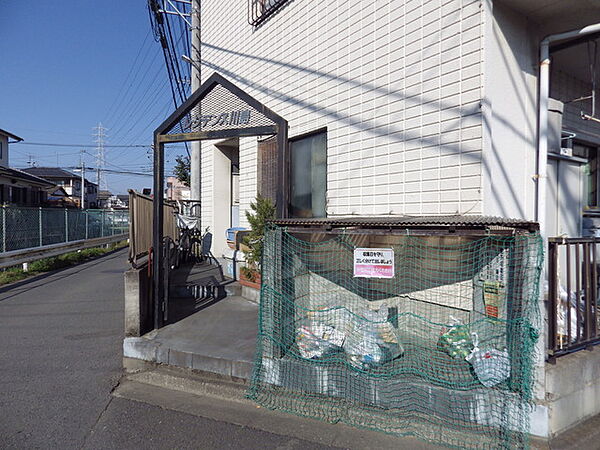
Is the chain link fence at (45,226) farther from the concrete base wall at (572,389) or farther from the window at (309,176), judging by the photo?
the concrete base wall at (572,389)

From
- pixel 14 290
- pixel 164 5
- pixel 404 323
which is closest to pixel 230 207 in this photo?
pixel 14 290

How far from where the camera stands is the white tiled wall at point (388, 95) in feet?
13.6

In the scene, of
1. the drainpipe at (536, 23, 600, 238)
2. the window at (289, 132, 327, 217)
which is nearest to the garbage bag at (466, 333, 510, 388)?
the drainpipe at (536, 23, 600, 238)

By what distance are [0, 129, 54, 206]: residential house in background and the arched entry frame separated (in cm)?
1980

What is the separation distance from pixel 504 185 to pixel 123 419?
14.9ft

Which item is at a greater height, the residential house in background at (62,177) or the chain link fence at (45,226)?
the residential house in background at (62,177)

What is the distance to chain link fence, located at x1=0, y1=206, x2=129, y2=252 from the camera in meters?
11.0

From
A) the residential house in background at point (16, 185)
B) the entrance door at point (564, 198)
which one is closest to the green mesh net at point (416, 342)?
the entrance door at point (564, 198)

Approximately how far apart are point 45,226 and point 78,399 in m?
11.9

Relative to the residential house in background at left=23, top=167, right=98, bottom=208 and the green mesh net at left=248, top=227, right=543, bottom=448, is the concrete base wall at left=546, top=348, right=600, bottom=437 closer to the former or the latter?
the green mesh net at left=248, top=227, right=543, bottom=448

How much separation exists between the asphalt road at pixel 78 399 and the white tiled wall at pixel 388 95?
10.1ft

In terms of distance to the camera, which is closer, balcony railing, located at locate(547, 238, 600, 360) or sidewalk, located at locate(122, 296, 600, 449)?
sidewalk, located at locate(122, 296, 600, 449)

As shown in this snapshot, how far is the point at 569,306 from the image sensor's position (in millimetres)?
3482

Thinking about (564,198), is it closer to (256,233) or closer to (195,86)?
(256,233)
